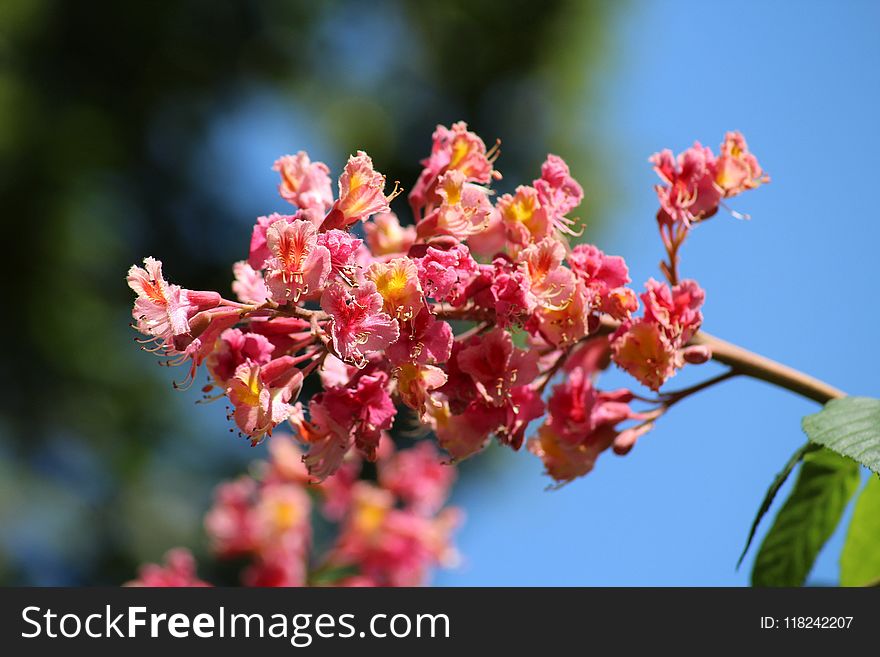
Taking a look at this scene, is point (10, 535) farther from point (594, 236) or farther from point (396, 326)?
point (396, 326)

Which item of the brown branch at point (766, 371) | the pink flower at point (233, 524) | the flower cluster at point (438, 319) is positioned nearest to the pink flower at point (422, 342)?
the flower cluster at point (438, 319)

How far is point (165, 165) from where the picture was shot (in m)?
8.47

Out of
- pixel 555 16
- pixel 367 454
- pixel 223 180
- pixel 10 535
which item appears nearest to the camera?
pixel 367 454

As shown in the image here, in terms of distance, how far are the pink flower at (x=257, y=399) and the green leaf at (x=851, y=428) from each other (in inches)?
21.4

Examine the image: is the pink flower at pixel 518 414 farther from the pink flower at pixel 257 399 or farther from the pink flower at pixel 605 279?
the pink flower at pixel 257 399

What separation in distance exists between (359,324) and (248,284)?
0.77ft

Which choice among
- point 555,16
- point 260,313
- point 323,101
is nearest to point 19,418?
point 323,101

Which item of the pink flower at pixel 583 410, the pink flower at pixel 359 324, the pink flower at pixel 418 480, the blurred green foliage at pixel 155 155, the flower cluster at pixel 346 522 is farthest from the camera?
the blurred green foliage at pixel 155 155

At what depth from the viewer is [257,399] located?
921 millimetres

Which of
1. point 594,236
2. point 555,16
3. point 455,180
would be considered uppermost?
point 555,16

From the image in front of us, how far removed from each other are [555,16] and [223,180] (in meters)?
3.67

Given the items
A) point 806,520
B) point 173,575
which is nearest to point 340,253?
point 806,520

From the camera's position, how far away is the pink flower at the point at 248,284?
1.05 metres

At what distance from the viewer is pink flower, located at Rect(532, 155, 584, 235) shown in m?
1.06
